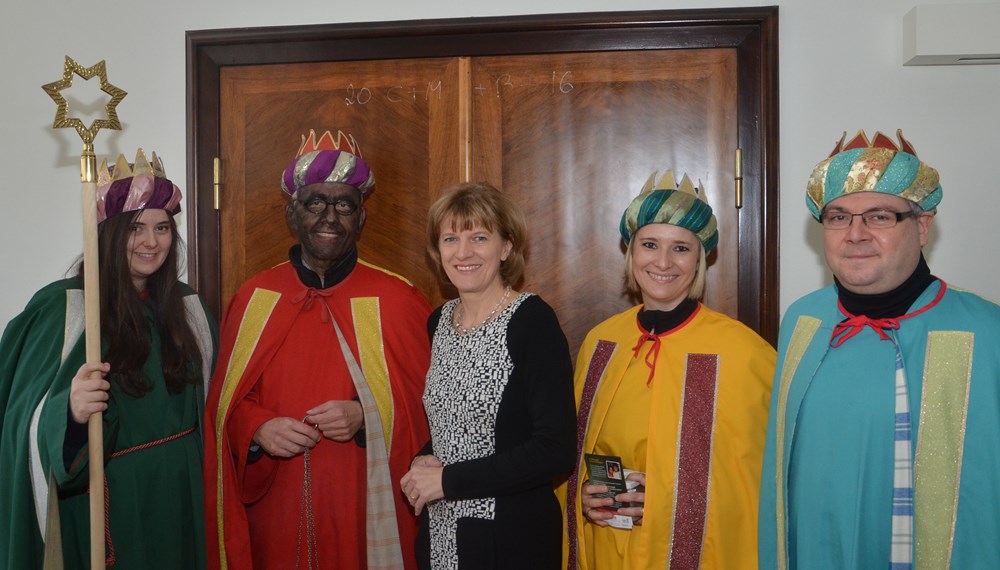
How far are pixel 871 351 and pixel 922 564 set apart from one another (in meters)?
0.55

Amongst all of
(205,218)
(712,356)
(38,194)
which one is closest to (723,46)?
(712,356)

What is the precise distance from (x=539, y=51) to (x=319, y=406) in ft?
5.65

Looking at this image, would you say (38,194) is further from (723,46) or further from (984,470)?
(984,470)

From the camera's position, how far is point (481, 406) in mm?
Result: 2379

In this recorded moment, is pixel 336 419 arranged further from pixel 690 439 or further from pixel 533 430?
pixel 690 439

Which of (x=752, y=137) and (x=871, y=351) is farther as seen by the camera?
(x=752, y=137)

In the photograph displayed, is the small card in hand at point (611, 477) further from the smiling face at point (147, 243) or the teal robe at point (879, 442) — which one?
Result: the smiling face at point (147, 243)

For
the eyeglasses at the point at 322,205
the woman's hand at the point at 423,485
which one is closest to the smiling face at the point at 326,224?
the eyeglasses at the point at 322,205

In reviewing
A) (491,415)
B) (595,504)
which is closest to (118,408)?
(491,415)

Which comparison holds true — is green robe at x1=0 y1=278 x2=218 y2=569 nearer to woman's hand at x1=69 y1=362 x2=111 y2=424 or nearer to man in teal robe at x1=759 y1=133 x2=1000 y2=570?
woman's hand at x1=69 y1=362 x2=111 y2=424

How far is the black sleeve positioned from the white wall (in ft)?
4.40

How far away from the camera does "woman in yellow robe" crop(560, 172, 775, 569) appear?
241cm

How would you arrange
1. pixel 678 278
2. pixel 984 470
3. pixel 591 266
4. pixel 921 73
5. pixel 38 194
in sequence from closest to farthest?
pixel 984 470, pixel 678 278, pixel 921 73, pixel 591 266, pixel 38 194

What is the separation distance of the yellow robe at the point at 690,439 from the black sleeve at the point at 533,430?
27cm
